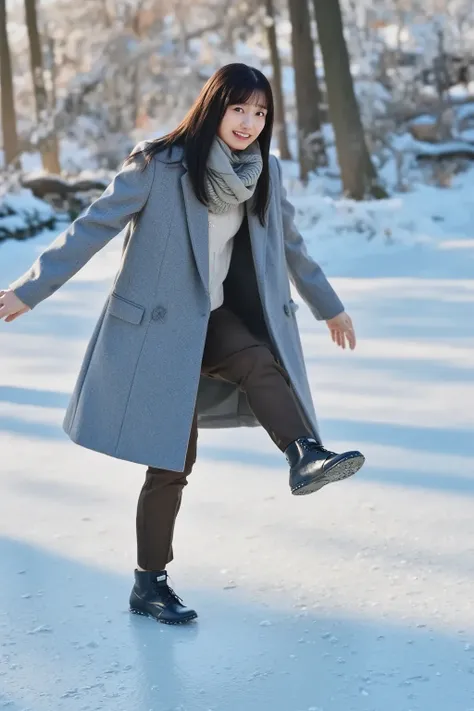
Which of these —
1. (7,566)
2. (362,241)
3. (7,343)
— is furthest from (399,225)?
(7,566)

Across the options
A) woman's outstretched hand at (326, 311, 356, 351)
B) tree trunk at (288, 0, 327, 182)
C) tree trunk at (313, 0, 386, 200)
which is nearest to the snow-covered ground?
woman's outstretched hand at (326, 311, 356, 351)

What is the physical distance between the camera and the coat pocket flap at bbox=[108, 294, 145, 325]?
344 centimetres

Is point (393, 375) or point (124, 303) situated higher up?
point (124, 303)

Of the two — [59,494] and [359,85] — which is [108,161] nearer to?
[359,85]

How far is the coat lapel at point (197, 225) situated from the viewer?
11.3 ft

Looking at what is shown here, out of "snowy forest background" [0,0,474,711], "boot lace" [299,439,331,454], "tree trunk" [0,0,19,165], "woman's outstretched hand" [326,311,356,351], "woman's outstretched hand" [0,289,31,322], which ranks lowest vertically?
"snowy forest background" [0,0,474,711]

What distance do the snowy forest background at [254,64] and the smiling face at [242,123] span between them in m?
12.2

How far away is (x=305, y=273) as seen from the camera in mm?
3855

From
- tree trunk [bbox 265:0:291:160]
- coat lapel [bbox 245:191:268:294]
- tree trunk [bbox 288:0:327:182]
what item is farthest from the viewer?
tree trunk [bbox 265:0:291:160]

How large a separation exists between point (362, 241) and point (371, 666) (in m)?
10.5

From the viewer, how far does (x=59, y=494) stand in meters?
4.92

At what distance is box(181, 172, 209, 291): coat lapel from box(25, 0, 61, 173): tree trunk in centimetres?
2275

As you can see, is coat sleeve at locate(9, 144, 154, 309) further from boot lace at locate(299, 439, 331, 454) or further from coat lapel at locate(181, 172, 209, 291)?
boot lace at locate(299, 439, 331, 454)

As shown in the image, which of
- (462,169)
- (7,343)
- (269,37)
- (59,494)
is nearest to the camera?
(59,494)
